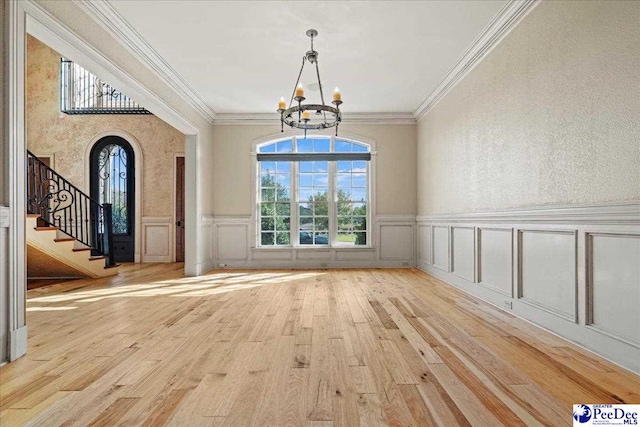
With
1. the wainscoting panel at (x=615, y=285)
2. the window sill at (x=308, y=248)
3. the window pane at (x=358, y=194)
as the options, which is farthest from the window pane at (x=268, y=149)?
the wainscoting panel at (x=615, y=285)

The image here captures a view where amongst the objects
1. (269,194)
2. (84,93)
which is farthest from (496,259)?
(84,93)

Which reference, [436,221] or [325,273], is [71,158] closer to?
[325,273]

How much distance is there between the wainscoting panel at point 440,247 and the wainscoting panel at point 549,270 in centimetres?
192

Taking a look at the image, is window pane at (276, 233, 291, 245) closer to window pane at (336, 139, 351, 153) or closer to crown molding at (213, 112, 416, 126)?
window pane at (336, 139, 351, 153)

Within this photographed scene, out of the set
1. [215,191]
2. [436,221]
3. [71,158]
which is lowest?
[436,221]

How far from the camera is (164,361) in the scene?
2348 mm

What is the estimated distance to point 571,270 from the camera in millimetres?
2709

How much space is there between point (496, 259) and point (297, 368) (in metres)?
2.62

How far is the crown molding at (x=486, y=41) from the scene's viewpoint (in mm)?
3305

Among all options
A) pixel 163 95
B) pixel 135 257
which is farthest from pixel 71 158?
pixel 163 95

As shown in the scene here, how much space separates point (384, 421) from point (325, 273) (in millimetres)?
4657

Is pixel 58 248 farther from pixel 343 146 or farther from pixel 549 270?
pixel 549 270

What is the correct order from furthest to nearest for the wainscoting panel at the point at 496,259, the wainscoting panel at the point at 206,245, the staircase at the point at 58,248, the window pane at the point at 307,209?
1. the window pane at the point at 307,209
2. the wainscoting panel at the point at 206,245
3. the staircase at the point at 58,248
4. the wainscoting panel at the point at 496,259

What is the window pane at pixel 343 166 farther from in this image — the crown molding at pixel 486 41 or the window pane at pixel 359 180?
the crown molding at pixel 486 41
